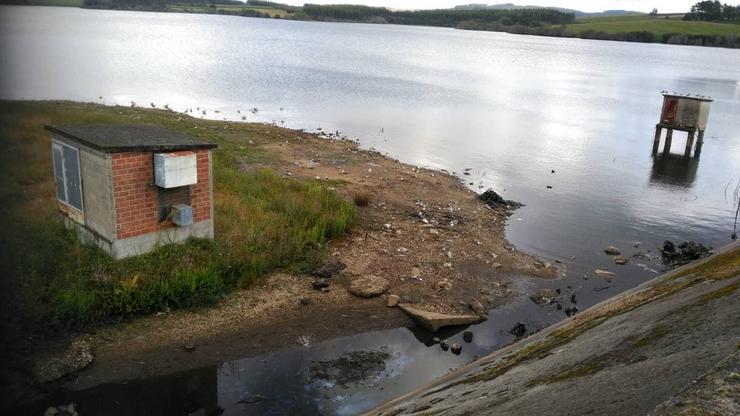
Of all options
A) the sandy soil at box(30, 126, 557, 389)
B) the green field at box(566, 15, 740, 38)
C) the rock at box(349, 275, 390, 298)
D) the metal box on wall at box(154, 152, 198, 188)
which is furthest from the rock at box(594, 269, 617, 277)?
the green field at box(566, 15, 740, 38)

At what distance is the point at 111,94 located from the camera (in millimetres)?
41688

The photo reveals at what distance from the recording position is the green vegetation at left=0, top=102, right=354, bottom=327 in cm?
962

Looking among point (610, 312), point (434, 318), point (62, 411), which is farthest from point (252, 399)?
point (610, 312)

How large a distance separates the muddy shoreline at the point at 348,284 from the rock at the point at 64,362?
0.35 feet

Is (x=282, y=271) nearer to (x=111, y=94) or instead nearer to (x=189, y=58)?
(x=111, y=94)

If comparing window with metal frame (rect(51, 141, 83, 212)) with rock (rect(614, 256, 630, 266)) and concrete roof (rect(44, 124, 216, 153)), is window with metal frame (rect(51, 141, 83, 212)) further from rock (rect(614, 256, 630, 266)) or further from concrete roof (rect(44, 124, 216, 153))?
rock (rect(614, 256, 630, 266))

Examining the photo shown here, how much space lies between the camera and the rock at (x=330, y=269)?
42.6ft

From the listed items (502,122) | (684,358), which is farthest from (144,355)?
(502,122)

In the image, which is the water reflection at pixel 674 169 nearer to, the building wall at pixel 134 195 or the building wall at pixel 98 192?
the building wall at pixel 134 195

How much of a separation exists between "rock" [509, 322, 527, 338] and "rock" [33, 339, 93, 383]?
303 inches

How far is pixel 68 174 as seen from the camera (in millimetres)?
11203

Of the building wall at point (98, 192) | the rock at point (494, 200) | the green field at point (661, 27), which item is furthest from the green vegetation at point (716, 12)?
the building wall at point (98, 192)

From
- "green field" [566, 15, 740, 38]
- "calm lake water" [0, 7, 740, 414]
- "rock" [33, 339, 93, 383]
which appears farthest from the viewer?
"green field" [566, 15, 740, 38]

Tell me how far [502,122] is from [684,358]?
3803 cm
